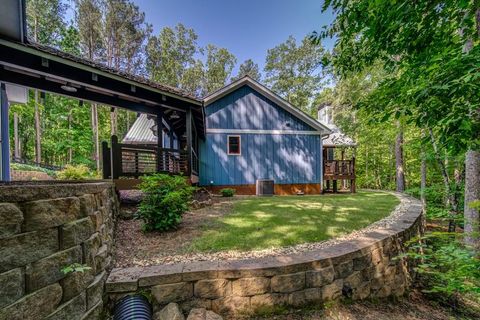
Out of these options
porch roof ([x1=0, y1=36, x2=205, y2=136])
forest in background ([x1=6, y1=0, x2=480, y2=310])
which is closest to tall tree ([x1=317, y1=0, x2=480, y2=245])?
forest in background ([x1=6, y1=0, x2=480, y2=310])

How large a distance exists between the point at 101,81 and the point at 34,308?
5268mm

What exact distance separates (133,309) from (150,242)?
1.42 m

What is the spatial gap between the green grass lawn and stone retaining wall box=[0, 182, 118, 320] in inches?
56.7

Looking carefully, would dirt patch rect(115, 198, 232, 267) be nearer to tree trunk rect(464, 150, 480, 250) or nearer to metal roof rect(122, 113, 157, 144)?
tree trunk rect(464, 150, 480, 250)

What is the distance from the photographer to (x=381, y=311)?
2959mm

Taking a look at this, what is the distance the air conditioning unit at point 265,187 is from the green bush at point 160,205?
6086 millimetres

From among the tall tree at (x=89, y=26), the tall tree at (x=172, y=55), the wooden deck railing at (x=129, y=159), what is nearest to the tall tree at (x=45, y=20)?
the tall tree at (x=89, y=26)

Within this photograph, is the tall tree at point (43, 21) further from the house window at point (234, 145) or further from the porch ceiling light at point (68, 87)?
the house window at point (234, 145)

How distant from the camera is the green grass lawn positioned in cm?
331

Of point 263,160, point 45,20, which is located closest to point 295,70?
point 263,160

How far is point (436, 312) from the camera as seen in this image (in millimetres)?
3336

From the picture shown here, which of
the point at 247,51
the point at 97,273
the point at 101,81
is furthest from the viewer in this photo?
the point at 247,51

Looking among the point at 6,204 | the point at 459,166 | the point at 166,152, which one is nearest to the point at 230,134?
the point at 166,152

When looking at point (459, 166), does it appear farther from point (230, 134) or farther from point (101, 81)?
point (101, 81)
